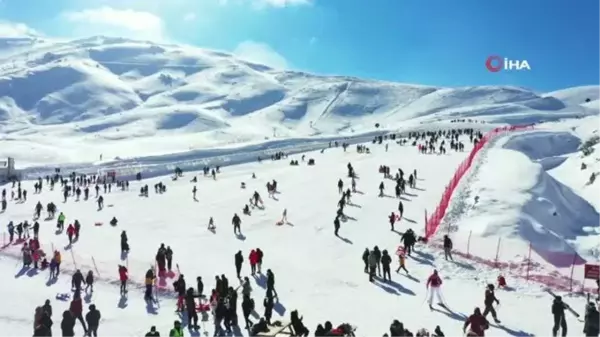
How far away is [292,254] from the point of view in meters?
27.2

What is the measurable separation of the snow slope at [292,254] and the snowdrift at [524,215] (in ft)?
10.7

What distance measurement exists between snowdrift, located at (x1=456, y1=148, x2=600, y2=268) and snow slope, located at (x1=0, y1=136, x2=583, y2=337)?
129 inches

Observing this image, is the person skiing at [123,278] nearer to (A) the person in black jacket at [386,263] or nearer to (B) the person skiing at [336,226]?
(A) the person in black jacket at [386,263]

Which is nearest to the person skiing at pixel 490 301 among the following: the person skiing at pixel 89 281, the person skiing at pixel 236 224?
the person skiing at pixel 89 281

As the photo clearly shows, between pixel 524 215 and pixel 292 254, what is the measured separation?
14.4 metres

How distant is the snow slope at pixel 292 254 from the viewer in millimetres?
18766

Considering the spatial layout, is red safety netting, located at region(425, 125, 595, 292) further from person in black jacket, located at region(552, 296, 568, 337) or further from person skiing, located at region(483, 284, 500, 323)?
person in black jacket, located at region(552, 296, 568, 337)

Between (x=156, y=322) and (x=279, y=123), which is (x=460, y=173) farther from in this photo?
(x=279, y=123)

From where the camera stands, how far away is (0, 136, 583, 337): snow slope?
18.8 meters

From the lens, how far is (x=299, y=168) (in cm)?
5584

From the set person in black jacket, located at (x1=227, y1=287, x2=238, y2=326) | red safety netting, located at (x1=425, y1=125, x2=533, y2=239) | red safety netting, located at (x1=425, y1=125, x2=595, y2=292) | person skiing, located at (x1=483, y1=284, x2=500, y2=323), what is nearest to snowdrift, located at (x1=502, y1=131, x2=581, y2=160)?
→ red safety netting, located at (x1=425, y1=125, x2=533, y2=239)

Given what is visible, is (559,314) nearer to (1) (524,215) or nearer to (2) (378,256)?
(2) (378,256)

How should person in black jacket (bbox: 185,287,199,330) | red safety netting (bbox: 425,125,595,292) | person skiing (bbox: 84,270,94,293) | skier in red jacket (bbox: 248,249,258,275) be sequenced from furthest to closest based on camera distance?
skier in red jacket (bbox: 248,249,258,275) < red safety netting (bbox: 425,125,595,292) < person skiing (bbox: 84,270,94,293) < person in black jacket (bbox: 185,287,199,330)

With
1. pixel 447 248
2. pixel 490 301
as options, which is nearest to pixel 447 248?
pixel 447 248
